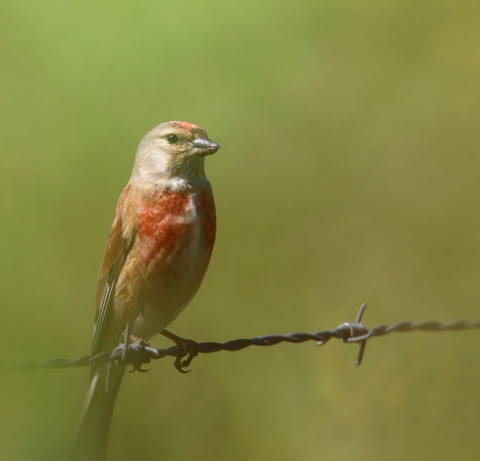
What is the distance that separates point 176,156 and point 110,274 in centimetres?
59

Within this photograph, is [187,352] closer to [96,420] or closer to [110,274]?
[110,274]

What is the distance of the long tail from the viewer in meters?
2.83

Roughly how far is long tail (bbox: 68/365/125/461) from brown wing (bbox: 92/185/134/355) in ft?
0.54

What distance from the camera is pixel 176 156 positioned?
2.75 meters

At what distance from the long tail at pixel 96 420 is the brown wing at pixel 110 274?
165 millimetres

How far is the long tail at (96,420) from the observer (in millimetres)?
2828

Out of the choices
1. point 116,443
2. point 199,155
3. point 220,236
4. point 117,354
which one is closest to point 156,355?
point 117,354

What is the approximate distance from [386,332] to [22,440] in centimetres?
134

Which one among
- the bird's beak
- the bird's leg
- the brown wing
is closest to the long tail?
the brown wing

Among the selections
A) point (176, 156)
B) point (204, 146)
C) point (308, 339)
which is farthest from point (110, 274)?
point (308, 339)

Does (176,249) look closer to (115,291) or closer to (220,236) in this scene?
(115,291)

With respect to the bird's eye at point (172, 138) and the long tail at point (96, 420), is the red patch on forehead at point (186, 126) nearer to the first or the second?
the bird's eye at point (172, 138)

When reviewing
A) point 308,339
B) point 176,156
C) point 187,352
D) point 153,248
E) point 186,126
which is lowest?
point 187,352

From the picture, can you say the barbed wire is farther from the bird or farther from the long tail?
the long tail
